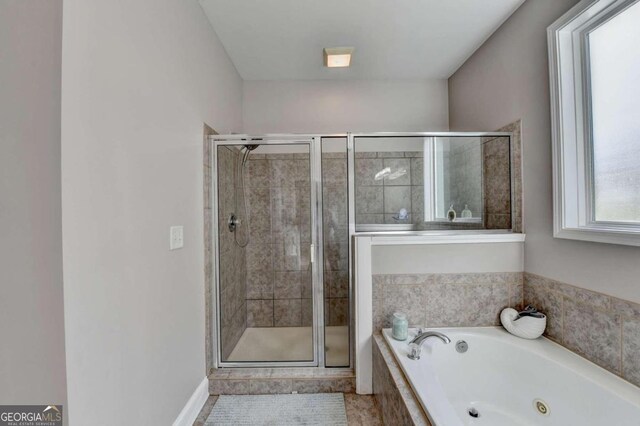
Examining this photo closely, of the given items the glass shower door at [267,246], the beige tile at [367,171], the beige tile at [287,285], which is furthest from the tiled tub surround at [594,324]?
the beige tile at [287,285]

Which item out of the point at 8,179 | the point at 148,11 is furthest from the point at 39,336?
the point at 148,11

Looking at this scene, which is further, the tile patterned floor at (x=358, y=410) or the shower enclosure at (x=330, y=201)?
the shower enclosure at (x=330, y=201)

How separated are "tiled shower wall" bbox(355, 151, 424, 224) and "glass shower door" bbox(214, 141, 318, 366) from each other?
366mm

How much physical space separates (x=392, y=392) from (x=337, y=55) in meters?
2.25

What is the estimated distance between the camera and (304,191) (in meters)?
2.03

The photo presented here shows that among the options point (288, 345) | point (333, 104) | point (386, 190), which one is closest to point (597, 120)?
point (386, 190)

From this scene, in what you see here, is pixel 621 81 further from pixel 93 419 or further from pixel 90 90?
pixel 93 419

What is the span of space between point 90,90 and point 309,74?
2027 mm

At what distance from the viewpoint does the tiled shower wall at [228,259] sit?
6.49 ft

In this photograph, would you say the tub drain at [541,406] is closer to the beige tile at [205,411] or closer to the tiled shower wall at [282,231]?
the tiled shower wall at [282,231]

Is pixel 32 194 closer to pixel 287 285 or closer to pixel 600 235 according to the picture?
pixel 287 285

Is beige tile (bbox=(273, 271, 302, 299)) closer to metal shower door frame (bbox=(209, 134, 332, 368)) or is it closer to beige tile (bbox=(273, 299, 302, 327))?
beige tile (bbox=(273, 299, 302, 327))

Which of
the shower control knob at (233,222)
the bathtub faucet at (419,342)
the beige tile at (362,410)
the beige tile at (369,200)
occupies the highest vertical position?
the beige tile at (369,200)

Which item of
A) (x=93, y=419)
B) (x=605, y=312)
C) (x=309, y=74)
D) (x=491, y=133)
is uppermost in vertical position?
(x=309, y=74)
